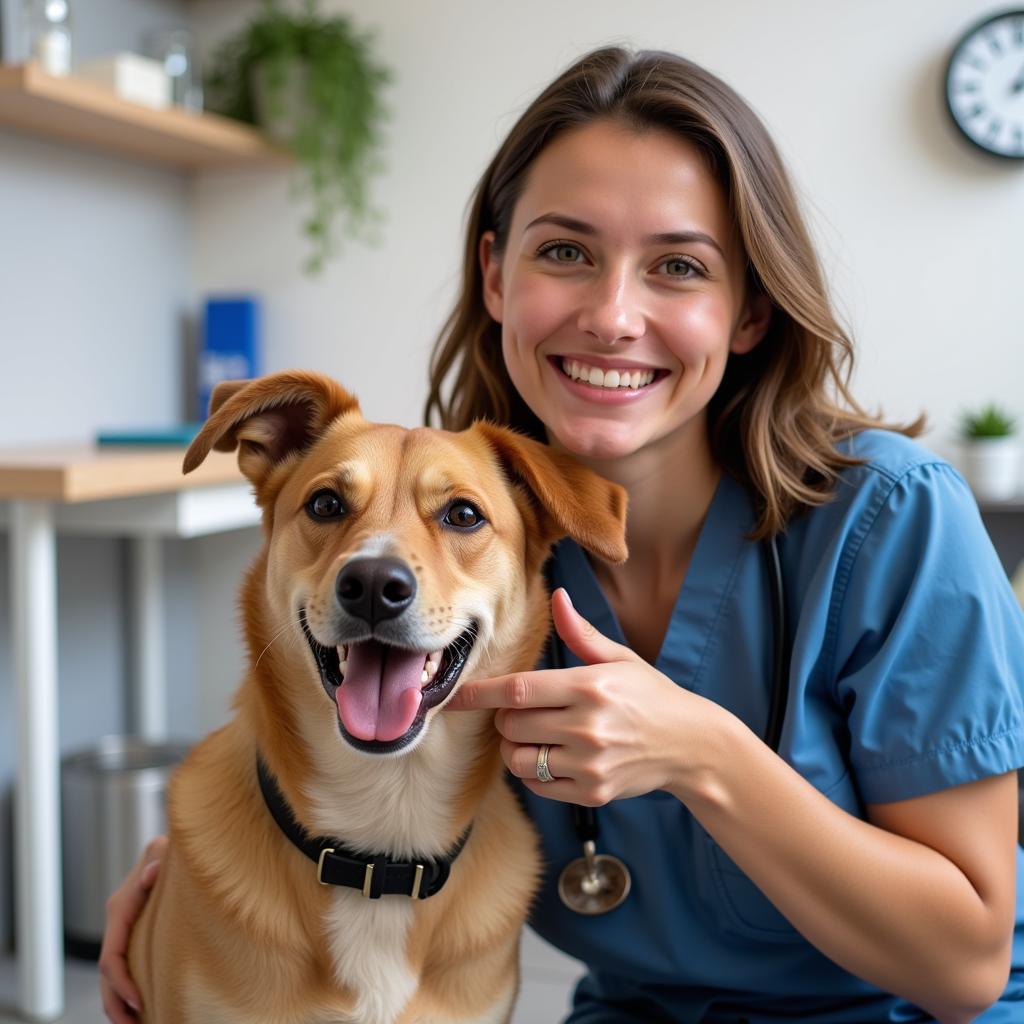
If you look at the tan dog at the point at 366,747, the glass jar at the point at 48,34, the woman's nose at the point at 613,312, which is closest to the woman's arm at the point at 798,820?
the tan dog at the point at 366,747

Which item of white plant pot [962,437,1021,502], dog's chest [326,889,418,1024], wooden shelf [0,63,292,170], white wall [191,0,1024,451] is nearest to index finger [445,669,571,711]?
dog's chest [326,889,418,1024]

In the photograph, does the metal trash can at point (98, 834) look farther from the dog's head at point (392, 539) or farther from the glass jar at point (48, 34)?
the glass jar at point (48, 34)

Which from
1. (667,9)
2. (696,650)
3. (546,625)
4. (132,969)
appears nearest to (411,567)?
(546,625)

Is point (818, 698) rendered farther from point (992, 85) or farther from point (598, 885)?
point (992, 85)

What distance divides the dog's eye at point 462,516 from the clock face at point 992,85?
2036 millimetres

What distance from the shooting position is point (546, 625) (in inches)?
48.2

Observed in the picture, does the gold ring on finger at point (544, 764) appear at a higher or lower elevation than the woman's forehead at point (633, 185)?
lower

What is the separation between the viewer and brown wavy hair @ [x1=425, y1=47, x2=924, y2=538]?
48.3 inches

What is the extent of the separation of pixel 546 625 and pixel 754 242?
0.51 m

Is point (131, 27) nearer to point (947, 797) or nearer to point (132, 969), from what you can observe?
point (132, 969)

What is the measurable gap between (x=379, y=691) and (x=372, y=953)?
0.27m

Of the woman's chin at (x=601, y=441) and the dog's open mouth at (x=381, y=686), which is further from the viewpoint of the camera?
the woman's chin at (x=601, y=441)

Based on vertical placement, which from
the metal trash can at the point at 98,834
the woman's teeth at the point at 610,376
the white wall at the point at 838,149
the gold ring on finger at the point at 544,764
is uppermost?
the white wall at the point at 838,149

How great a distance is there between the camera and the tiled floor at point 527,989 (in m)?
2.17
